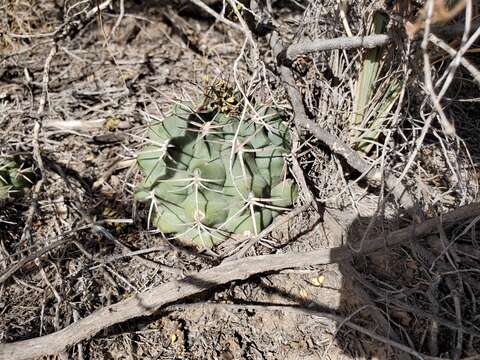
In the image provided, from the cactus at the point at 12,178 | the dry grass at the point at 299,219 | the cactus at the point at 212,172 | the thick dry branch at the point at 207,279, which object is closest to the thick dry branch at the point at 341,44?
the dry grass at the point at 299,219

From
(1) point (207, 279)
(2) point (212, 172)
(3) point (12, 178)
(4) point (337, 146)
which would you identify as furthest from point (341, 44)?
(3) point (12, 178)

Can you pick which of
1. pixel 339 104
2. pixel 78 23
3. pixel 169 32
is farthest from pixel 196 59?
pixel 339 104

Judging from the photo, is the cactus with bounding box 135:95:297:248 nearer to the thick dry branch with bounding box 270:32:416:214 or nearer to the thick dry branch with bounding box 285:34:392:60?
the thick dry branch with bounding box 270:32:416:214

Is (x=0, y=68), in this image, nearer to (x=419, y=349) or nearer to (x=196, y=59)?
(x=196, y=59)

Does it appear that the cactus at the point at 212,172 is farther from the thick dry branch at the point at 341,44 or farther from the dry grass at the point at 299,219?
the thick dry branch at the point at 341,44

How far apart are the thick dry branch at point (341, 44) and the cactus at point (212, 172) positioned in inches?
9.5

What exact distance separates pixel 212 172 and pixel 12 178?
925mm

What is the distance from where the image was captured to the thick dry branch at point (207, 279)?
1.55 meters

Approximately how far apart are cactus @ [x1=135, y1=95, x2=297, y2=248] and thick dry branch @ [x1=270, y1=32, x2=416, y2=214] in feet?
0.35

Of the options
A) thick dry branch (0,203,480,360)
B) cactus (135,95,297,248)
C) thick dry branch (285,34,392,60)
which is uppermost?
thick dry branch (285,34,392,60)

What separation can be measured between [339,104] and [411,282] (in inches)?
28.7

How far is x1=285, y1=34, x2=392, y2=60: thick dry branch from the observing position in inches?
57.2

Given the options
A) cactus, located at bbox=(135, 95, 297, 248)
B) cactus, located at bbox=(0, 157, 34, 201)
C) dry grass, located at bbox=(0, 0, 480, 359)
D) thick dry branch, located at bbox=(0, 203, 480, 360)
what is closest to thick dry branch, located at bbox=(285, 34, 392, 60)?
dry grass, located at bbox=(0, 0, 480, 359)

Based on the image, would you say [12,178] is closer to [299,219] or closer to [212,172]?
[212,172]
